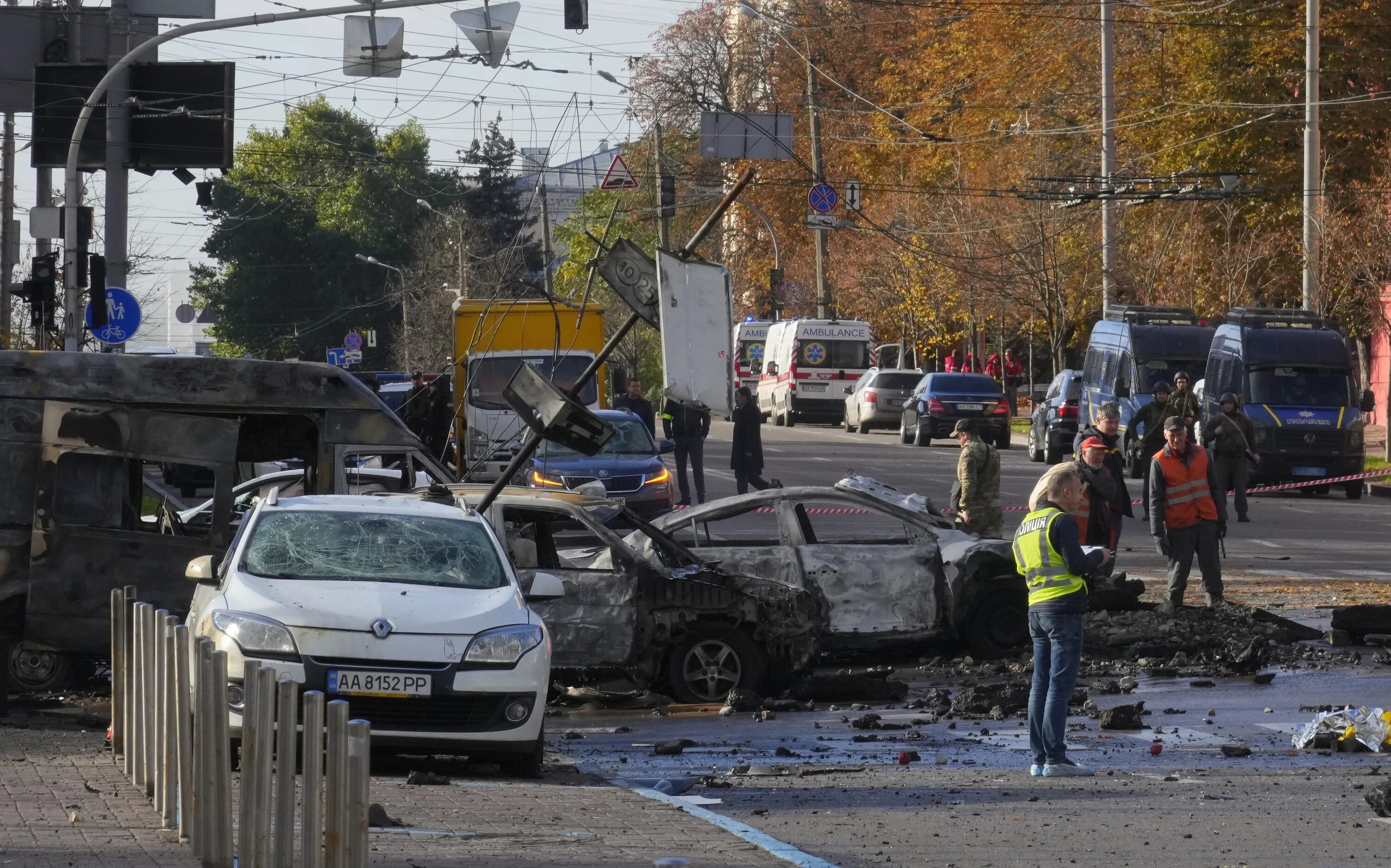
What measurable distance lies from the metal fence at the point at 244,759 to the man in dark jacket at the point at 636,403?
19343 mm

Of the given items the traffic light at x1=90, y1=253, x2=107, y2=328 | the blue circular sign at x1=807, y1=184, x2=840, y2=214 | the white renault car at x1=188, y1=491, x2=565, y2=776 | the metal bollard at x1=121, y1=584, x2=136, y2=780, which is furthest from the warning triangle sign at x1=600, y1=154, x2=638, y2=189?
the blue circular sign at x1=807, y1=184, x2=840, y2=214

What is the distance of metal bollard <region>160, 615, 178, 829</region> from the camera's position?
23.5 feet

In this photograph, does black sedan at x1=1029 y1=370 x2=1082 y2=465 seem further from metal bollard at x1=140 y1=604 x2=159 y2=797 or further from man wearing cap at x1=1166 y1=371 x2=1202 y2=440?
metal bollard at x1=140 y1=604 x2=159 y2=797

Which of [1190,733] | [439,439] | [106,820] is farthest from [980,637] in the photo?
[439,439]

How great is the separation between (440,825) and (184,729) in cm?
128

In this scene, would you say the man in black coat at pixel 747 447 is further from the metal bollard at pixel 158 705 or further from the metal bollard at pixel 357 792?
the metal bollard at pixel 357 792

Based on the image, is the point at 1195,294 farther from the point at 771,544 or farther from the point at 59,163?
the point at 771,544

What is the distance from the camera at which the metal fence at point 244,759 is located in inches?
211

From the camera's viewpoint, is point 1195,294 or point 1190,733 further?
point 1195,294

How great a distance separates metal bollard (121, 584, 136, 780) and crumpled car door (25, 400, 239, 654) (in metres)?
3.20

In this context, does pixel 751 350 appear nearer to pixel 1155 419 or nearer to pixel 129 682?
pixel 1155 419

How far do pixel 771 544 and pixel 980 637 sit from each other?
1.71m

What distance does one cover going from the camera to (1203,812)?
8.28m

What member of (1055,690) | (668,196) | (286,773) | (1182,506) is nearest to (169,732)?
(286,773)
